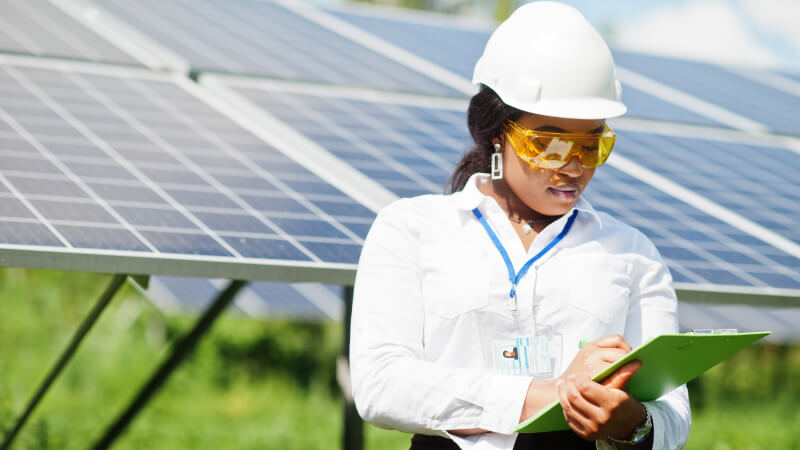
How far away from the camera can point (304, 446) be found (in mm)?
9805

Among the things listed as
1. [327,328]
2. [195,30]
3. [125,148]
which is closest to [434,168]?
[125,148]

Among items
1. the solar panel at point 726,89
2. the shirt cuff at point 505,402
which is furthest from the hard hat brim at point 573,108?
the solar panel at point 726,89

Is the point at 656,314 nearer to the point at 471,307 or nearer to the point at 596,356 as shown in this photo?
the point at 596,356

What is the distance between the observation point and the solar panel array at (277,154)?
138 inches

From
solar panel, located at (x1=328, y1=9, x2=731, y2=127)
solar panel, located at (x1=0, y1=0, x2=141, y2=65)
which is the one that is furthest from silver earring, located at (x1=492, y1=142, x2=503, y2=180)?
solar panel, located at (x1=328, y1=9, x2=731, y2=127)

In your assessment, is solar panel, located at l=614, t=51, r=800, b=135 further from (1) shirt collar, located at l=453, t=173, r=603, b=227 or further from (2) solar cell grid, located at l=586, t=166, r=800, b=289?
(1) shirt collar, located at l=453, t=173, r=603, b=227

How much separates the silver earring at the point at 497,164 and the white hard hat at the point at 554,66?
151 mm

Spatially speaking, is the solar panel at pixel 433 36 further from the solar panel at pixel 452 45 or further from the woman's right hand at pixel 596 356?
the woman's right hand at pixel 596 356

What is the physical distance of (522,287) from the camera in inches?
93.0

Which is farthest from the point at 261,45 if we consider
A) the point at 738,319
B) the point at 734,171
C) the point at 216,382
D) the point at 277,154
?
the point at 216,382

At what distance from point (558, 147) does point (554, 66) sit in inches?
10.1

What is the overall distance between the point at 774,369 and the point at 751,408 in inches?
60.4

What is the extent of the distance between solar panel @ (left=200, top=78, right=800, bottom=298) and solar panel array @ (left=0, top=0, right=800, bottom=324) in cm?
1

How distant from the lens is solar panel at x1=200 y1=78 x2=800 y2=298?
160 inches
